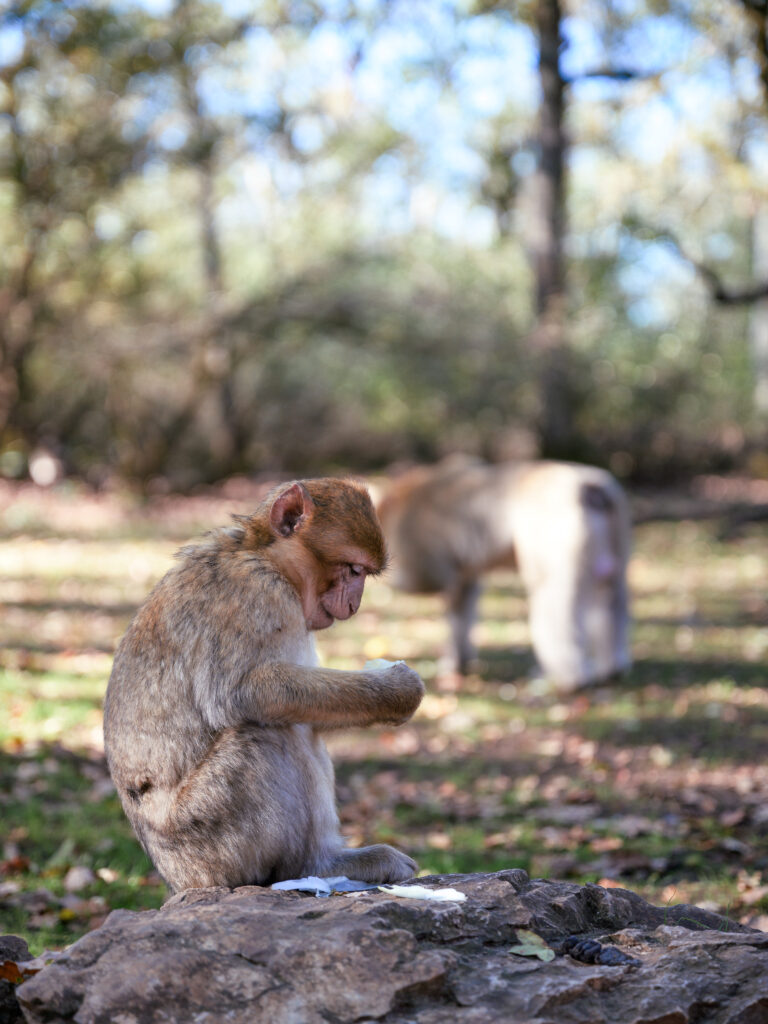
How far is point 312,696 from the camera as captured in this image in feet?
11.4

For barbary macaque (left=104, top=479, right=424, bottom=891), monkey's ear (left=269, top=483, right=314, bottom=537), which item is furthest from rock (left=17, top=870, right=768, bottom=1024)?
monkey's ear (left=269, top=483, right=314, bottom=537)

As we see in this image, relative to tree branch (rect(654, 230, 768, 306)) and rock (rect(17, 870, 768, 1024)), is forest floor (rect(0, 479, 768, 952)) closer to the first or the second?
rock (rect(17, 870, 768, 1024))

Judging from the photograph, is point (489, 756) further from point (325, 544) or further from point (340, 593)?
point (325, 544)

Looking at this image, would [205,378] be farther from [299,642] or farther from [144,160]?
[299,642]

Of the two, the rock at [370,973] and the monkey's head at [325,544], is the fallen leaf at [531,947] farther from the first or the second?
the monkey's head at [325,544]

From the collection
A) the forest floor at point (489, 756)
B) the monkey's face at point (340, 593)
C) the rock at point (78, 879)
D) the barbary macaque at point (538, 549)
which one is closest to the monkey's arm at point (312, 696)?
the monkey's face at point (340, 593)

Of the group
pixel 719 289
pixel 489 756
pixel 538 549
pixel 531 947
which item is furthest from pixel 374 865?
pixel 719 289

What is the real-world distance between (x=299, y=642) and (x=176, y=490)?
1671 cm

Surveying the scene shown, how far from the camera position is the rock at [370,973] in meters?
2.62

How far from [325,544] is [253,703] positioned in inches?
23.6

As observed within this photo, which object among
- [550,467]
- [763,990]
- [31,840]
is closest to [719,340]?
[550,467]

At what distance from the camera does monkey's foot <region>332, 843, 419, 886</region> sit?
366 centimetres

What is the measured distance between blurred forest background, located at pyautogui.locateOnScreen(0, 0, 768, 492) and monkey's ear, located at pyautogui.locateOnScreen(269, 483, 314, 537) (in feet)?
40.7

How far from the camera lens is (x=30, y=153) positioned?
1880 centimetres
